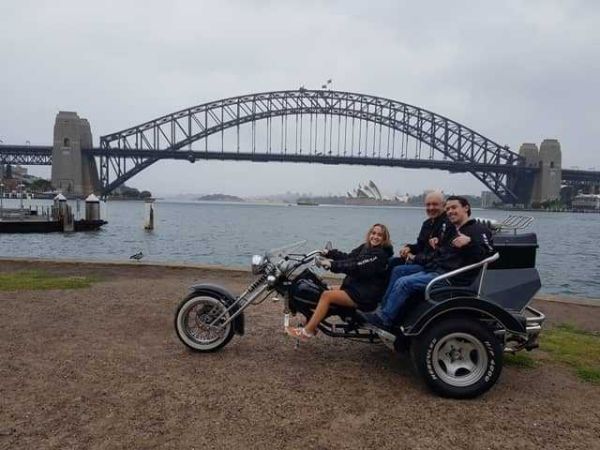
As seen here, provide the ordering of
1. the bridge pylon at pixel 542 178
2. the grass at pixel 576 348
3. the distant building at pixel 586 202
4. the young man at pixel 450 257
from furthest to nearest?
the distant building at pixel 586 202, the bridge pylon at pixel 542 178, the grass at pixel 576 348, the young man at pixel 450 257

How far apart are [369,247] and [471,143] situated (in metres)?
124

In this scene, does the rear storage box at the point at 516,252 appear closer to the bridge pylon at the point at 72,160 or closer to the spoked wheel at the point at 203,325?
the spoked wheel at the point at 203,325

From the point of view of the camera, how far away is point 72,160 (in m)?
106

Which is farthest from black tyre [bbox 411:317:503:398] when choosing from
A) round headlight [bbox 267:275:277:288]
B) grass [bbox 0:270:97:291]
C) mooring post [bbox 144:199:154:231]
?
mooring post [bbox 144:199:154:231]

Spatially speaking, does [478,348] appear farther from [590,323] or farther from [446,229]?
[590,323]

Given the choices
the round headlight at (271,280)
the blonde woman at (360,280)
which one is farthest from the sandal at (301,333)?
the round headlight at (271,280)

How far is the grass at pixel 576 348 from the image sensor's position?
5.14 metres

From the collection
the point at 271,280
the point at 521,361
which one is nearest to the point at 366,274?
the point at 271,280

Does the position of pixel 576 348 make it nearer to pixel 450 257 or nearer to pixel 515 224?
pixel 515 224

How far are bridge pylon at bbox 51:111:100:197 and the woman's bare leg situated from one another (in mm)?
104847

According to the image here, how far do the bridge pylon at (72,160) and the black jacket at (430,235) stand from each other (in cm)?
10481

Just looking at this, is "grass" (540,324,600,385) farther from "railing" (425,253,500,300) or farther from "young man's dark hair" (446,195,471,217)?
"young man's dark hair" (446,195,471,217)

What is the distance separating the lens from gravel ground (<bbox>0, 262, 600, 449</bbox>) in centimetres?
359

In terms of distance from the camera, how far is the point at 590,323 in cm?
748
